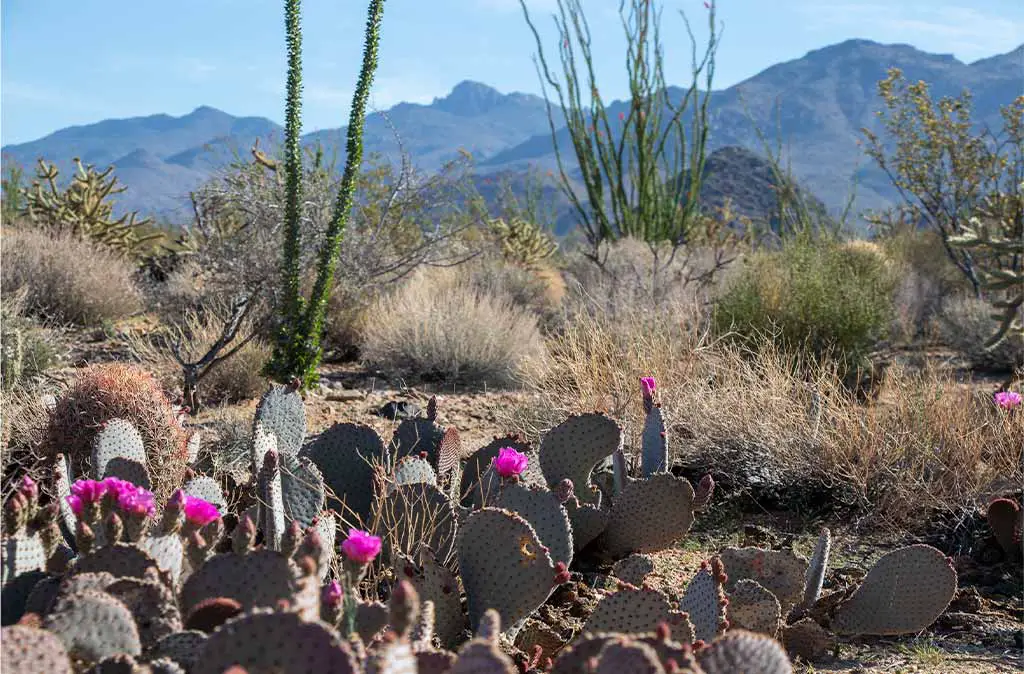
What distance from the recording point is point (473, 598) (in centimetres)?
293

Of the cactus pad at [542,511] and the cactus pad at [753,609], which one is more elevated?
the cactus pad at [542,511]

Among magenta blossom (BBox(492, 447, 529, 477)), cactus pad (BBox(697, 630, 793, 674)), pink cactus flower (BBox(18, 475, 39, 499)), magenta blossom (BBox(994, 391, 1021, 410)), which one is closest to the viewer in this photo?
cactus pad (BBox(697, 630, 793, 674))

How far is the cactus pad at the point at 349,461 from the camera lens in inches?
155

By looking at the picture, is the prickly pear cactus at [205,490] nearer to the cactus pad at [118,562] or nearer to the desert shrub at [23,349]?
the cactus pad at [118,562]

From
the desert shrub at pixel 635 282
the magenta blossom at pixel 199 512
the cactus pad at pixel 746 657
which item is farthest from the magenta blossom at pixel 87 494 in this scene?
the desert shrub at pixel 635 282

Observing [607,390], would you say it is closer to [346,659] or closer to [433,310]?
[433,310]

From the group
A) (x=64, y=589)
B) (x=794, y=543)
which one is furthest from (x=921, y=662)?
(x=64, y=589)

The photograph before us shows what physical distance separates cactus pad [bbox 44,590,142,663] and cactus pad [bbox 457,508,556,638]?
1113 mm

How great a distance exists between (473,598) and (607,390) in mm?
3097

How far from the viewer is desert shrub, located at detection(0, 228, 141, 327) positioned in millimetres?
9531

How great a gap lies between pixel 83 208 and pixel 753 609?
10658 millimetres

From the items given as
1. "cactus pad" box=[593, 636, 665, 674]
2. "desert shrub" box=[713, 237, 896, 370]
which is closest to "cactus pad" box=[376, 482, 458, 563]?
"cactus pad" box=[593, 636, 665, 674]

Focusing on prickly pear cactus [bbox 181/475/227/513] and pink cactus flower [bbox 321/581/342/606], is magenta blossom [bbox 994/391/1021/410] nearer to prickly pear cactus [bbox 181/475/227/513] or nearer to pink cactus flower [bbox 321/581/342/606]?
prickly pear cactus [bbox 181/475/227/513]

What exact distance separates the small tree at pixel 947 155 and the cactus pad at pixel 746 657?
37.1ft
